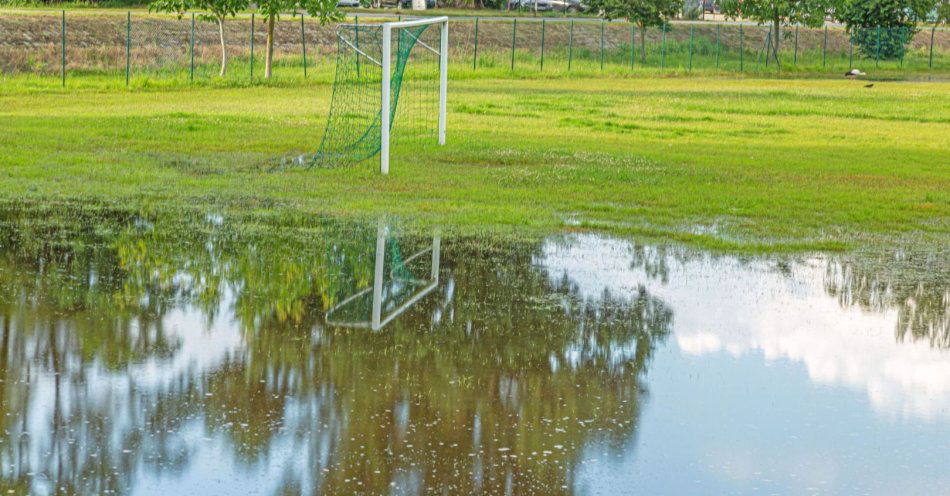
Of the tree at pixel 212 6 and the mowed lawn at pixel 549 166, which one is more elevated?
the tree at pixel 212 6

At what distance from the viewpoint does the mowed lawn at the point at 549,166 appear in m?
15.9

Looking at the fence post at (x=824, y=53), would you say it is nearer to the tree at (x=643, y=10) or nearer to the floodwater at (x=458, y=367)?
the tree at (x=643, y=10)

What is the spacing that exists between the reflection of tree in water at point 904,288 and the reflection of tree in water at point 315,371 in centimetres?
190

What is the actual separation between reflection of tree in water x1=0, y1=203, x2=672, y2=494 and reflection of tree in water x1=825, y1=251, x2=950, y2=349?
6.24 feet

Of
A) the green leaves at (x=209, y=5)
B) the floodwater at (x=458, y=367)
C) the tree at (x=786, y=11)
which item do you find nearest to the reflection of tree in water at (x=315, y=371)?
the floodwater at (x=458, y=367)

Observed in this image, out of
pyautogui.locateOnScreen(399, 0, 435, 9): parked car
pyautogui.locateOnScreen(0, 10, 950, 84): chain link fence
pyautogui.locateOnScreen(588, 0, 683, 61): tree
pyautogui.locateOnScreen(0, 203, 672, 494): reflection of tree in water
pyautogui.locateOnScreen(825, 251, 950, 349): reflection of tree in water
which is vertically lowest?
pyautogui.locateOnScreen(0, 203, 672, 494): reflection of tree in water

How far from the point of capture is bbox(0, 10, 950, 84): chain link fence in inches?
1804

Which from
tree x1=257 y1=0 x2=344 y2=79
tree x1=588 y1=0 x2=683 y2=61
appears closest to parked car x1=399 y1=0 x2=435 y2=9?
tree x1=588 y1=0 x2=683 y2=61

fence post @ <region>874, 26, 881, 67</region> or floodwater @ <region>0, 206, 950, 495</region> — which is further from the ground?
fence post @ <region>874, 26, 881, 67</region>

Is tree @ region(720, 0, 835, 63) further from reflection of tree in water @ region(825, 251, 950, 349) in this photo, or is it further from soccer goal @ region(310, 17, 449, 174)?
reflection of tree in water @ region(825, 251, 950, 349)

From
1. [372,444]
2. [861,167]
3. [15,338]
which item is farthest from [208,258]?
[861,167]

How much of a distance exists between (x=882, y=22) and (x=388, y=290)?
62687mm

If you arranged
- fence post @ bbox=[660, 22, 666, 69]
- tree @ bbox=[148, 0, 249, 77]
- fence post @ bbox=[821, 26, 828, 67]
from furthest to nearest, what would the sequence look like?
1. fence post @ bbox=[821, 26, 828, 67]
2. fence post @ bbox=[660, 22, 666, 69]
3. tree @ bbox=[148, 0, 249, 77]

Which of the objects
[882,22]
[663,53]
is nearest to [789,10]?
[663,53]
